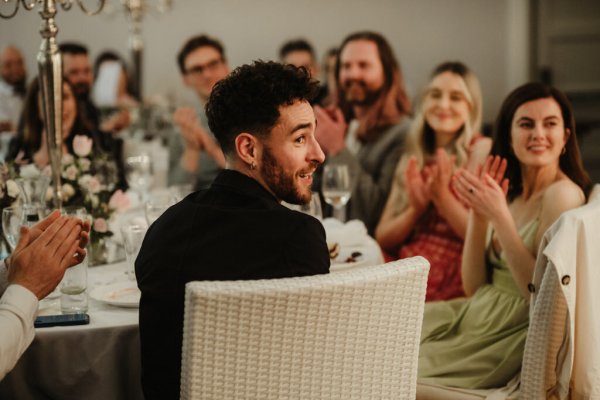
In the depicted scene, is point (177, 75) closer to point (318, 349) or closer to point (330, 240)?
point (330, 240)

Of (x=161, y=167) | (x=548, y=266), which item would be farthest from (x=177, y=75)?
(x=548, y=266)

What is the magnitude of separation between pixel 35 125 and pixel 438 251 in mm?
1923

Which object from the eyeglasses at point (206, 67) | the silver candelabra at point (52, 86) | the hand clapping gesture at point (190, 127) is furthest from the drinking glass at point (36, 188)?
the eyeglasses at point (206, 67)

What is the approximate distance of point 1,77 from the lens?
818 centimetres

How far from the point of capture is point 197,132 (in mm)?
4359

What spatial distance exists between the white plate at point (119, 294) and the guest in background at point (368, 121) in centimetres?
159

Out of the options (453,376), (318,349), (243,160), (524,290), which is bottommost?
(453,376)

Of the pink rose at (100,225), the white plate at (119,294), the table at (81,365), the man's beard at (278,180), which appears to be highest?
the man's beard at (278,180)

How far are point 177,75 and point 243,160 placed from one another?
7022 millimetres

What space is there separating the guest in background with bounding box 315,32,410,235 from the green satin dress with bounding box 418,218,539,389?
103 cm

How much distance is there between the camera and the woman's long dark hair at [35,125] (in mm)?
3671

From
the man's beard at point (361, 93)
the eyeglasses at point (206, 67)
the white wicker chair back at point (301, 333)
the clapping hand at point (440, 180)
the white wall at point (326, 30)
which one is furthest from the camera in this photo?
the white wall at point (326, 30)

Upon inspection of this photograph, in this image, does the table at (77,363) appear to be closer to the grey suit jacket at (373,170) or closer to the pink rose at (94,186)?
the pink rose at (94,186)

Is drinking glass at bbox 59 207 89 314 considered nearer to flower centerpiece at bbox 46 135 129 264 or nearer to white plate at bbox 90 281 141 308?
white plate at bbox 90 281 141 308
